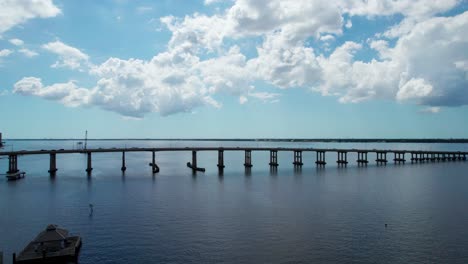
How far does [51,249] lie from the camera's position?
35375 millimetres

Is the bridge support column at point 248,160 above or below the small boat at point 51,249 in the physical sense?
above

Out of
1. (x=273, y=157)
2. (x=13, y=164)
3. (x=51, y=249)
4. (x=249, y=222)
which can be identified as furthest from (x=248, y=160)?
(x=51, y=249)

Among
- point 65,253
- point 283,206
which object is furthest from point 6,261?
point 283,206

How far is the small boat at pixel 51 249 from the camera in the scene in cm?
3366

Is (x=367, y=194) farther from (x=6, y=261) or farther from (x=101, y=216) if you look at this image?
(x=6, y=261)

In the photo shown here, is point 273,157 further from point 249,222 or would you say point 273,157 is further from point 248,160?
point 249,222

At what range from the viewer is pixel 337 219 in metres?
48.7

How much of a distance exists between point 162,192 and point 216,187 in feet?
44.9

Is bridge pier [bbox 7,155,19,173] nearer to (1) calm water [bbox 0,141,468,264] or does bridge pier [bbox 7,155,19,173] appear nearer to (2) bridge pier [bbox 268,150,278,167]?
(1) calm water [bbox 0,141,468,264]

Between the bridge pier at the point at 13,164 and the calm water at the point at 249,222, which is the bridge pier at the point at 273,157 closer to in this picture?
the calm water at the point at 249,222

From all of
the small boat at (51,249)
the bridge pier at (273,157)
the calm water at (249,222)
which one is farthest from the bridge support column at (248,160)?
the small boat at (51,249)

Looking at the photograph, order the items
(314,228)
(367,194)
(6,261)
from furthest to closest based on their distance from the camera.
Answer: (367,194)
(314,228)
(6,261)

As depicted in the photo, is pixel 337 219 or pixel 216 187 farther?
pixel 216 187

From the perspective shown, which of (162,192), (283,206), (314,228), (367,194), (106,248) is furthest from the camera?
(162,192)
